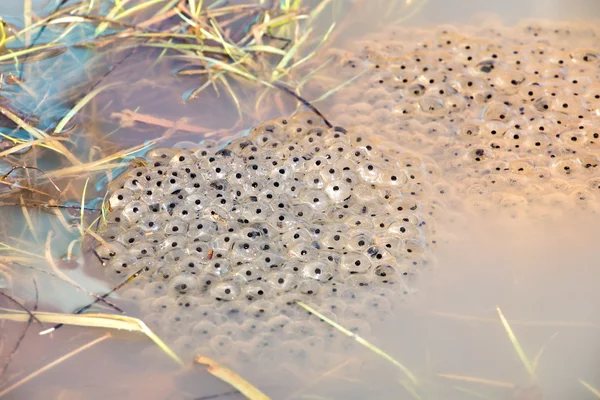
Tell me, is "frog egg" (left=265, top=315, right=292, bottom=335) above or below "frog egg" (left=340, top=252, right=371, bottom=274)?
below

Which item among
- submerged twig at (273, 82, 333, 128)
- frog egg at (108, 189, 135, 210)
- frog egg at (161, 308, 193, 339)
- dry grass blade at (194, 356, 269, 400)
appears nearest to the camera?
dry grass blade at (194, 356, 269, 400)

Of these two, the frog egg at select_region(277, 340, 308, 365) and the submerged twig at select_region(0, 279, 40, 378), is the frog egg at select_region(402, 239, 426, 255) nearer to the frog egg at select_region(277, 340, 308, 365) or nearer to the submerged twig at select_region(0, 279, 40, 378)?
the frog egg at select_region(277, 340, 308, 365)

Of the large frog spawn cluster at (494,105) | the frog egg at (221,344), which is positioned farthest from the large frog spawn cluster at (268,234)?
the large frog spawn cluster at (494,105)

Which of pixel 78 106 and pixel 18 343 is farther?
pixel 78 106

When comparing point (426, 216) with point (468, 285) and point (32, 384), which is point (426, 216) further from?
point (32, 384)

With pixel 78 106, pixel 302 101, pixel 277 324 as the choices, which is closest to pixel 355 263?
pixel 277 324

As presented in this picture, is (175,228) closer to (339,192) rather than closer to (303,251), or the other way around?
(303,251)

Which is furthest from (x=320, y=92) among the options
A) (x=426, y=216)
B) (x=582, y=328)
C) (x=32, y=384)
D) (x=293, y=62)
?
(x=32, y=384)

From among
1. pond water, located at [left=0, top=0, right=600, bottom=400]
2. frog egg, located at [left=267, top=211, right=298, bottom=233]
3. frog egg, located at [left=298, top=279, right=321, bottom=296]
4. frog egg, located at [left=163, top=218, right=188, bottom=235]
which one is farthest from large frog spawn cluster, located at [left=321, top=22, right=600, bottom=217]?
frog egg, located at [left=163, top=218, right=188, bottom=235]
